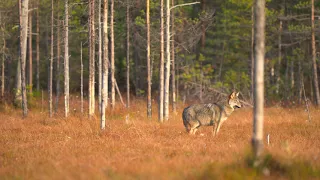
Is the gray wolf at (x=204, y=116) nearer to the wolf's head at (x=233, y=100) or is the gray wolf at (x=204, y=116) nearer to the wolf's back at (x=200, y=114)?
the wolf's back at (x=200, y=114)

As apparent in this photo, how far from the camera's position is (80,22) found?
3244 centimetres

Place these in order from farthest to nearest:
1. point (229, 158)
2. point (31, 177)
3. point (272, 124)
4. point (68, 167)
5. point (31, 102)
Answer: point (31, 102)
point (272, 124)
point (229, 158)
point (68, 167)
point (31, 177)

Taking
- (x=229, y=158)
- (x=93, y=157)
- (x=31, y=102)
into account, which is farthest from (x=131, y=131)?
(x=31, y=102)

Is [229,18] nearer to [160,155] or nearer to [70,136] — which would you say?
[70,136]

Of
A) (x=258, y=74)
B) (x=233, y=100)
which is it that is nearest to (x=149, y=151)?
(x=258, y=74)

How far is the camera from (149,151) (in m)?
12.4

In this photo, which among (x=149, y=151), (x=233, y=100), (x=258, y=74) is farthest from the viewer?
(x=233, y=100)

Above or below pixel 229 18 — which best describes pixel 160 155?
below

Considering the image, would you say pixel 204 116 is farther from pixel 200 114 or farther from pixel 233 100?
pixel 233 100

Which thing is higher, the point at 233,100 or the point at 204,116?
the point at 233,100

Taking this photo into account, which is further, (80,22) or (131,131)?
(80,22)

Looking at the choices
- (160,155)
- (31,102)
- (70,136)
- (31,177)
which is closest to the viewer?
(31,177)

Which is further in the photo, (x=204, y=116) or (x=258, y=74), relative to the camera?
(x=204, y=116)

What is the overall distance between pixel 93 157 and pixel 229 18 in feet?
97.2
